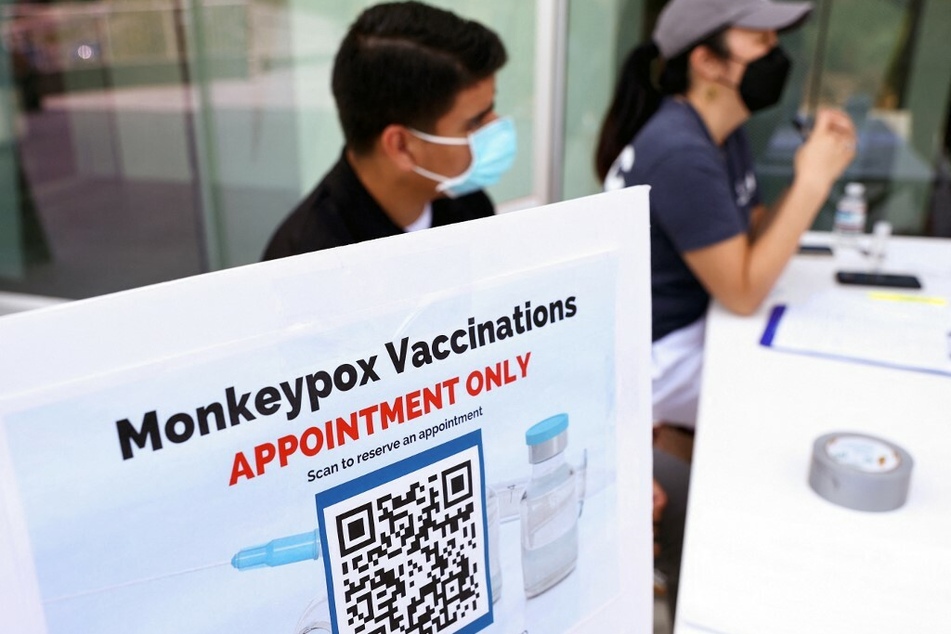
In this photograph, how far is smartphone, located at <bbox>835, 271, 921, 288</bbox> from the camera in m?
1.60

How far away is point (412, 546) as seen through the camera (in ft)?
1.47

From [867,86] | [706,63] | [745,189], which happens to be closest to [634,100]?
[706,63]

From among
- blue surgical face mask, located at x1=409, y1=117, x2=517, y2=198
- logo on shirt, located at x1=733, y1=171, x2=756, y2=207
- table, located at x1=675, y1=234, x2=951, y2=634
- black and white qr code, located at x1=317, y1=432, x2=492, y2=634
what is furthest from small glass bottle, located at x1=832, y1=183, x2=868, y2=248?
black and white qr code, located at x1=317, y1=432, x2=492, y2=634

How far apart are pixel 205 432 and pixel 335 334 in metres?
0.08

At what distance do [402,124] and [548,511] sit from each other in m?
0.86

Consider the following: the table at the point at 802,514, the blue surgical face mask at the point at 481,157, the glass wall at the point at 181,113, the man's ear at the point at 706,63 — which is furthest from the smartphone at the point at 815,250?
the glass wall at the point at 181,113

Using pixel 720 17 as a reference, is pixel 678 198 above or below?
below

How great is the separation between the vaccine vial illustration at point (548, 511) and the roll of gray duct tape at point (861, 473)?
19.3 inches

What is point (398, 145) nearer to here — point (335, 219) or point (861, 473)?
point (335, 219)

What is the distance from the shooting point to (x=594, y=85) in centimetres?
286

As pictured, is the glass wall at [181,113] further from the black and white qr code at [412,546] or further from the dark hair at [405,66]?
the black and white qr code at [412,546]

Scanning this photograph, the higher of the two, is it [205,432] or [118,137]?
[205,432]

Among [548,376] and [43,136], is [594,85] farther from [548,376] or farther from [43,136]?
[548,376]

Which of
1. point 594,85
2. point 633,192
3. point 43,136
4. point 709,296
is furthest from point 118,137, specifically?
point 633,192
